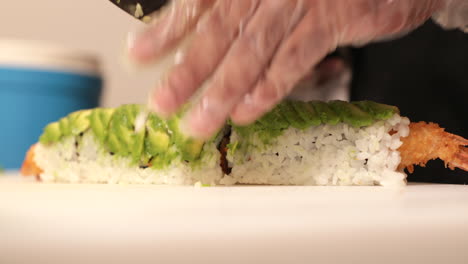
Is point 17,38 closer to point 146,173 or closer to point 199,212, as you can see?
point 146,173

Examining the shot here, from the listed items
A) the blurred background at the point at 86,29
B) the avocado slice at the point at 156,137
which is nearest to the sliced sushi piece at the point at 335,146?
the avocado slice at the point at 156,137

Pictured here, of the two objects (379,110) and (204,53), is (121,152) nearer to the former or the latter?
(204,53)

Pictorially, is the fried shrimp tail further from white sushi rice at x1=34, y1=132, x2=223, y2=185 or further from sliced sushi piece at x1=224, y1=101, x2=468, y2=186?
white sushi rice at x1=34, y1=132, x2=223, y2=185

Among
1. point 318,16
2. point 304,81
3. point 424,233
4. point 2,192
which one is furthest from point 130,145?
point 304,81

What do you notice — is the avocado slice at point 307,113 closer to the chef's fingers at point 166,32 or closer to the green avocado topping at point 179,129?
the green avocado topping at point 179,129

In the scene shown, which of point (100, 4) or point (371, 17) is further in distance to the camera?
point (100, 4)

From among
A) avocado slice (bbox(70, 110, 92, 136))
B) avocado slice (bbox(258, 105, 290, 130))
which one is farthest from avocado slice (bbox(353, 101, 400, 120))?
avocado slice (bbox(70, 110, 92, 136))
